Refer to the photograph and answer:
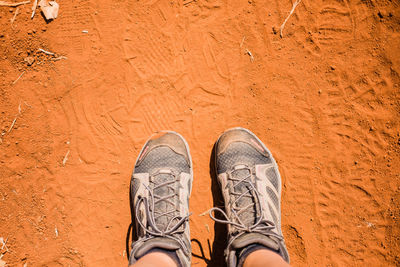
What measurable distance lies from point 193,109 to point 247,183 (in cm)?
81

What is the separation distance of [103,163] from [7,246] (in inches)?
44.2

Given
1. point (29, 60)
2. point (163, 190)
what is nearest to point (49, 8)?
point (29, 60)

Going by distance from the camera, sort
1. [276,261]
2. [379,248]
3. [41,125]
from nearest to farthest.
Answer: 1. [276,261]
2. [379,248]
3. [41,125]

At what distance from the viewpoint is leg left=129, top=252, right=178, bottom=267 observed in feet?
5.15

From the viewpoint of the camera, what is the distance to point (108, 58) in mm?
2141

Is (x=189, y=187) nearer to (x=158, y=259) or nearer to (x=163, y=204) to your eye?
(x=163, y=204)

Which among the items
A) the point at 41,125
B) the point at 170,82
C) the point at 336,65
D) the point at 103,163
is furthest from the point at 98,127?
the point at 336,65

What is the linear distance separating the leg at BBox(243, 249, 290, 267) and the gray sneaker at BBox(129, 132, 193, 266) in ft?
1.66

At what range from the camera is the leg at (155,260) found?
5.15 feet

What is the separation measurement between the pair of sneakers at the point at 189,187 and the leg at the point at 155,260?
0.39 feet

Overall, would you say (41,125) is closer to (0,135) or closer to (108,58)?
(0,135)

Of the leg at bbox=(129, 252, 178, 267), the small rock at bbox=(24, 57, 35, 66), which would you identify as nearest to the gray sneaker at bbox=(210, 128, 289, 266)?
the leg at bbox=(129, 252, 178, 267)

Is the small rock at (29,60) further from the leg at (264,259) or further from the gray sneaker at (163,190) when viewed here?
the leg at (264,259)

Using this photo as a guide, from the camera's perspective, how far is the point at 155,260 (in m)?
1.62
